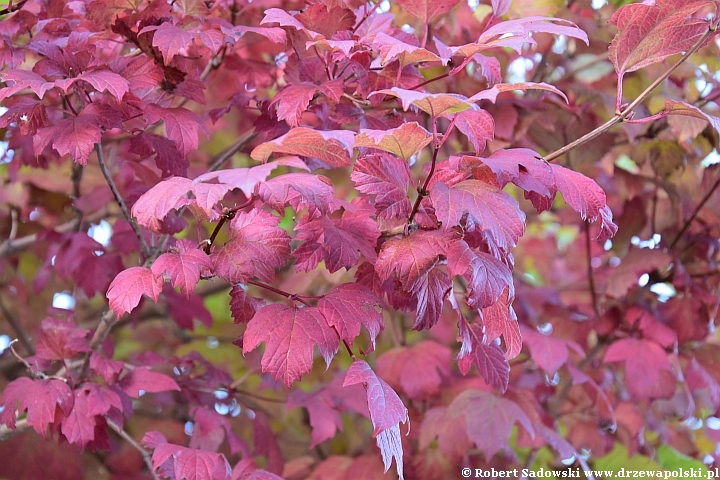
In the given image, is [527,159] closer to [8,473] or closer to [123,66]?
[123,66]

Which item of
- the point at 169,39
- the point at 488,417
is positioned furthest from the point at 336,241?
the point at 488,417

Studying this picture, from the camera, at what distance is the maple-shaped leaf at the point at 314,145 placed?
0.69m

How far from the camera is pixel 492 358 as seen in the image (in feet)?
3.14

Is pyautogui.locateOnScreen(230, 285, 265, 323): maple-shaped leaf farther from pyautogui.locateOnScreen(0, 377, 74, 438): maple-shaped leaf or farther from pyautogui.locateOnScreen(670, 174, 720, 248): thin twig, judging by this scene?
pyautogui.locateOnScreen(670, 174, 720, 248): thin twig

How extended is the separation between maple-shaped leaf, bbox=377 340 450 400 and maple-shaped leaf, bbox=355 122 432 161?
795mm

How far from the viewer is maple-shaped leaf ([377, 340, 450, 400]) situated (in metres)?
1.46

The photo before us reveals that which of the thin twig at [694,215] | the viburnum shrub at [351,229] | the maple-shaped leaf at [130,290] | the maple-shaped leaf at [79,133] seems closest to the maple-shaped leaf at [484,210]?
the viburnum shrub at [351,229]

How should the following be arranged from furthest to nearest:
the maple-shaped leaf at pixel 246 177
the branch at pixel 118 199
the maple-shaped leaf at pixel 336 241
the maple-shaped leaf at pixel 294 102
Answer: the branch at pixel 118 199, the maple-shaped leaf at pixel 294 102, the maple-shaped leaf at pixel 336 241, the maple-shaped leaf at pixel 246 177

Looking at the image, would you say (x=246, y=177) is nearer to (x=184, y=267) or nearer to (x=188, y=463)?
(x=184, y=267)

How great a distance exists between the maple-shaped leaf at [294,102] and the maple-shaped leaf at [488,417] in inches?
28.0

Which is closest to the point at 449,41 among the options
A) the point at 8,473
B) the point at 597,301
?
the point at 597,301

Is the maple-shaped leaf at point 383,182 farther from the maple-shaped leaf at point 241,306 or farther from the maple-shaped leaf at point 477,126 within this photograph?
the maple-shaped leaf at point 241,306

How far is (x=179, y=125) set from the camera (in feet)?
3.33

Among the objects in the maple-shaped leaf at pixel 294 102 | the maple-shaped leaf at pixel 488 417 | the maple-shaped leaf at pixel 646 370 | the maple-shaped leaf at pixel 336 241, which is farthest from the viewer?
the maple-shaped leaf at pixel 646 370
